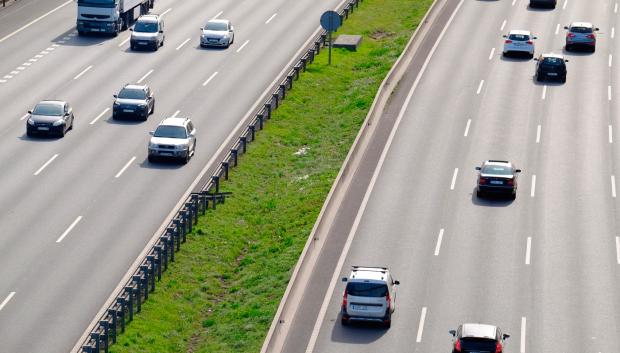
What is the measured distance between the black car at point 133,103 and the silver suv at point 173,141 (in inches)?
181


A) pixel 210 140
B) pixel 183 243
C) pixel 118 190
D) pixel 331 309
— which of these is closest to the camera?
pixel 331 309

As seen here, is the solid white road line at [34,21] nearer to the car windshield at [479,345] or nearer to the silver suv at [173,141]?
the silver suv at [173,141]

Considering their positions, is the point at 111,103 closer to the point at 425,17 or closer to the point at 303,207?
the point at 303,207

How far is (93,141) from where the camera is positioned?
219ft

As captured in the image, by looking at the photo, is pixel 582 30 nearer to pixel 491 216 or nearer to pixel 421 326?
pixel 491 216

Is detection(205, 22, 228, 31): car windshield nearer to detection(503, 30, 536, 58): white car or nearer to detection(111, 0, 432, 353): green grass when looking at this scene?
detection(111, 0, 432, 353): green grass

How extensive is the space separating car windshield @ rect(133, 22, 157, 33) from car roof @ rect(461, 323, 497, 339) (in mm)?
45418

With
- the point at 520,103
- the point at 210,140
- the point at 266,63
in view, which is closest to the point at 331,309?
the point at 210,140

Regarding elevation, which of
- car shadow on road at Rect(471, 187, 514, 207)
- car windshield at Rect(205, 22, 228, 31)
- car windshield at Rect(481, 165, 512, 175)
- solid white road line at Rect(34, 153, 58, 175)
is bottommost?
car windshield at Rect(205, 22, 228, 31)

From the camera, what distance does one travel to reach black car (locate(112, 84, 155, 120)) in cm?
6969

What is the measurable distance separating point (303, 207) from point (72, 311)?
14.1 m

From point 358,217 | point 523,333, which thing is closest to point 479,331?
point 523,333

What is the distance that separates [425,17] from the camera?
87.8 m

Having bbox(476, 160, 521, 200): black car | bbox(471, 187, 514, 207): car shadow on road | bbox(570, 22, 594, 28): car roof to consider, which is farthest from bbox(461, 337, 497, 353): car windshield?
bbox(570, 22, 594, 28): car roof
